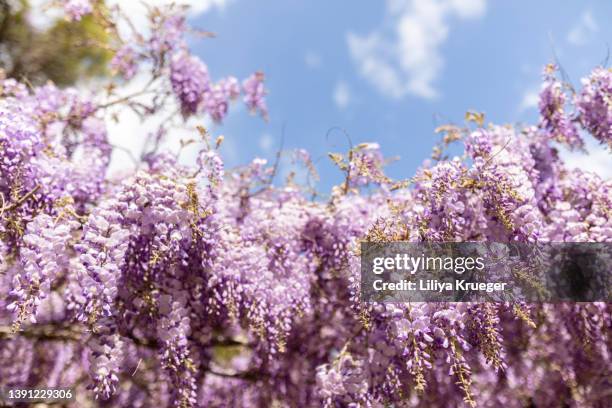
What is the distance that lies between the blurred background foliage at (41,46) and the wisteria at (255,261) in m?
8.17

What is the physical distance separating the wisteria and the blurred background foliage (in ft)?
26.8

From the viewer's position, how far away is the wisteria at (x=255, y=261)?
295cm

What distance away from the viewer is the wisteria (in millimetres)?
2947

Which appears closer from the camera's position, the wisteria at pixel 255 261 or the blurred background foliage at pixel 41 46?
the wisteria at pixel 255 261

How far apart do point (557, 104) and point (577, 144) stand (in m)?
0.37

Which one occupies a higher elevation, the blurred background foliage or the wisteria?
the blurred background foliage

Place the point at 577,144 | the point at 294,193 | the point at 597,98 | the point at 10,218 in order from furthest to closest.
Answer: the point at 294,193
the point at 577,144
the point at 597,98
the point at 10,218

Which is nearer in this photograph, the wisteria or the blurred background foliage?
the wisteria

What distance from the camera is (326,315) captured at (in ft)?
14.8

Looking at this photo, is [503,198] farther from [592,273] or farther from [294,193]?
[294,193]

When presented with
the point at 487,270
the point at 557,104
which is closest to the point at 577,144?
the point at 557,104

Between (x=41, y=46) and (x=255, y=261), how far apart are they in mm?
11675

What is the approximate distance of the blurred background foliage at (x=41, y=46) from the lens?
12.2 m

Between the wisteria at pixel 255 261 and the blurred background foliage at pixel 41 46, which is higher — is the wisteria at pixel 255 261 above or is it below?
below
